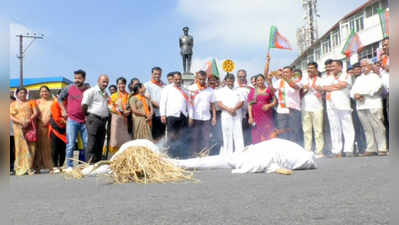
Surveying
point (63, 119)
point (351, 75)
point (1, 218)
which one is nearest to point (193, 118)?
point (63, 119)

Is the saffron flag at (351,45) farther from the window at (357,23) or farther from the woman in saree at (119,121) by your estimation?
the window at (357,23)

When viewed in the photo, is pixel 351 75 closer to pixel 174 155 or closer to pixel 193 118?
pixel 193 118

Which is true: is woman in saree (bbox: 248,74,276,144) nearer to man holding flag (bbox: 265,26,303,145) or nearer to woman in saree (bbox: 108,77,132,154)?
man holding flag (bbox: 265,26,303,145)

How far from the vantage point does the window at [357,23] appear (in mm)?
37219

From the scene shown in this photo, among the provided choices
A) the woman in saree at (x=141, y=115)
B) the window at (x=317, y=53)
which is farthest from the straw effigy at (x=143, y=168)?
the window at (x=317, y=53)

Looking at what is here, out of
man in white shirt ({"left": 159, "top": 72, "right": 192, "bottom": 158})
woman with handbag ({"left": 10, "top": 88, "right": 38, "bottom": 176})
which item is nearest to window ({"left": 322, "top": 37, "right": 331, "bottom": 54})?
man in white shirt ({"left": 159, "top": 72, "right": 192, "bottom": 158})

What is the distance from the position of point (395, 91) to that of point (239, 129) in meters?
7.04

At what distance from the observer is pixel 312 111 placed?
7.53 meters

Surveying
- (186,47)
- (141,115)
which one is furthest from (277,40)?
(186,47)

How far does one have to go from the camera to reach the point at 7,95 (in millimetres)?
572

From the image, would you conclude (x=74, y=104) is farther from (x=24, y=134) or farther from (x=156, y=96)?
(x=156, y=96)

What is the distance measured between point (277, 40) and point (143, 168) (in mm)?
4538

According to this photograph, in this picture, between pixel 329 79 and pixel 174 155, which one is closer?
pixel 174 155

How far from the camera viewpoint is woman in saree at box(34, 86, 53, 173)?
7109 mm
